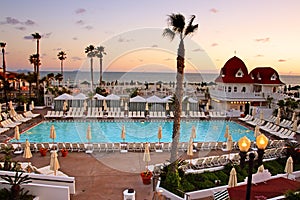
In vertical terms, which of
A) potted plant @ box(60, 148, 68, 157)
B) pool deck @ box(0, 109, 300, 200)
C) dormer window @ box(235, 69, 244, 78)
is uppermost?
dormer window @ box(235, 69, 244, 78)

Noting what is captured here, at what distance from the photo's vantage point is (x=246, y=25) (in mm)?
22875

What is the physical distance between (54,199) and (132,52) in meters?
6.56

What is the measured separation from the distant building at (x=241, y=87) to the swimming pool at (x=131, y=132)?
15.3 feet

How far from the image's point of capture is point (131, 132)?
20969 mm

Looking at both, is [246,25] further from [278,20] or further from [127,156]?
[127,156]

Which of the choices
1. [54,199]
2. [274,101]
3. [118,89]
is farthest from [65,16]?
[274,101]

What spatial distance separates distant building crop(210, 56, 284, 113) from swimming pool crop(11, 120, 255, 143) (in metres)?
4.68

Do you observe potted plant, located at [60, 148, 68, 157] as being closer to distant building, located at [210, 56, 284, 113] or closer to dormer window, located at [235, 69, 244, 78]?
distant building, located at [210, 56, 284, 113]

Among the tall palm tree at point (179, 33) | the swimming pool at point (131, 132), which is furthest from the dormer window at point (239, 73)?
the tall palm tree at point (179, 33)

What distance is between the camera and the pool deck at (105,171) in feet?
32.2

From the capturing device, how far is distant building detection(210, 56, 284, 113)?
28.1 meters

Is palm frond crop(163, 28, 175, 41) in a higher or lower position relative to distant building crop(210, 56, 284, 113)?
higher

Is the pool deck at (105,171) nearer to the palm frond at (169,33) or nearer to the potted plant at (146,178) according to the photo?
the potted plant at (146,178)

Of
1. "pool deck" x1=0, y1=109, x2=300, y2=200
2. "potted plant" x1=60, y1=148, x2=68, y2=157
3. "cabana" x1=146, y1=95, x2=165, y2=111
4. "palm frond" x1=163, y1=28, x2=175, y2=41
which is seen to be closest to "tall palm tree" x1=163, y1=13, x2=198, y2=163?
"palm frond" x1=163, y1=28, x2=175, y2=41
